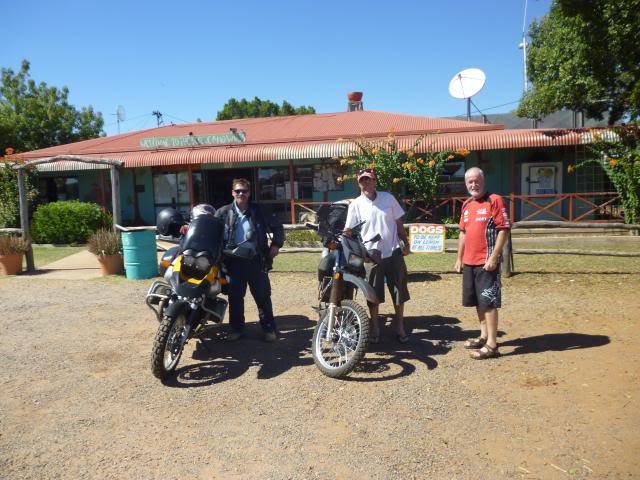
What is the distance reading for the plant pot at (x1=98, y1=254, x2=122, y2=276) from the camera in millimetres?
8914

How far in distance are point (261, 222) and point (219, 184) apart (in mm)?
14365

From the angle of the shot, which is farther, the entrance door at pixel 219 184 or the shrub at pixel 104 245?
the entrance door at pixel 219 184

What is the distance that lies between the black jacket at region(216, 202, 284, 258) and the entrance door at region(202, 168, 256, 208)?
1361 centimetres

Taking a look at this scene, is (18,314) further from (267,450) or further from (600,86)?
(600,86)

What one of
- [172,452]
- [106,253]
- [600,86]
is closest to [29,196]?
[106,253]

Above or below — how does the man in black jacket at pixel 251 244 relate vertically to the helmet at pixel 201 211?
below

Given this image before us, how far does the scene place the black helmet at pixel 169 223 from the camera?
16.1ft

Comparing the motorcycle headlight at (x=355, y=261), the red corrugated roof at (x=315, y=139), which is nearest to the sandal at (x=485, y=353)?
the motorcycle headlight at (x=355, y=261)

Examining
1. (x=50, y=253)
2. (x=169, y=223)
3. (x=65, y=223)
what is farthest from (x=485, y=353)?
(x=65, y=223)

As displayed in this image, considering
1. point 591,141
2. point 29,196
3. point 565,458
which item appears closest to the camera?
point 565,458

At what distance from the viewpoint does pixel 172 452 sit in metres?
3.02

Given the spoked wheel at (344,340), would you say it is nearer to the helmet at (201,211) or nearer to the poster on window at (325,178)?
the helmet at (201,211)

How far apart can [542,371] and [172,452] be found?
278 cm

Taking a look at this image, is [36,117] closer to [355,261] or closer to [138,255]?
[138,255]
